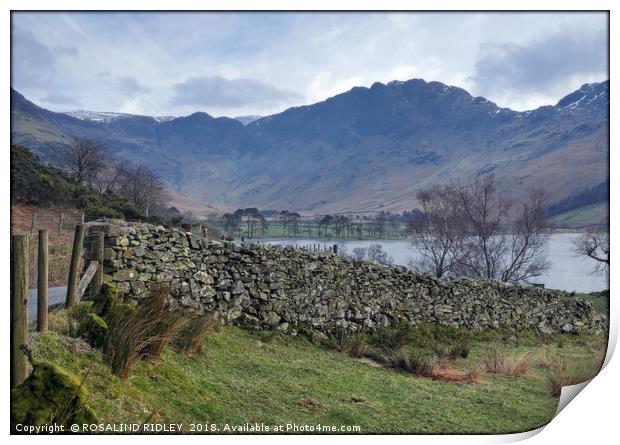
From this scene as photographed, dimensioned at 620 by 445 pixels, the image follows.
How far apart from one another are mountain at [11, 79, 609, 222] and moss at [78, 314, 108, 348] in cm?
242

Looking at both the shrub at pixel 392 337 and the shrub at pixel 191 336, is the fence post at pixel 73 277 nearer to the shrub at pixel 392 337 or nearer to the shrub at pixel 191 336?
the shrub at pixel 191 336

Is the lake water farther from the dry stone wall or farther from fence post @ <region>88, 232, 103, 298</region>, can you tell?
fence post @ <region>88, 232, 103, 298</region>

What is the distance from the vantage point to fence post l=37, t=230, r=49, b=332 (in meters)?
5.42

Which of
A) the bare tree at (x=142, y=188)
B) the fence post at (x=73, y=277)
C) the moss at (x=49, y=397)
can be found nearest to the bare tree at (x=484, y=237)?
the bare tree at (x=142, y=188)

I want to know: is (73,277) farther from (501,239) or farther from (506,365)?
(501,239)

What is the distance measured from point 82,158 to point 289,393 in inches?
1026

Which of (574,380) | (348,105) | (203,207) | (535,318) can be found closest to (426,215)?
(203,207)

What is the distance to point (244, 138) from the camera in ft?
112

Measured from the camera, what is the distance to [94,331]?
5801 millimetres

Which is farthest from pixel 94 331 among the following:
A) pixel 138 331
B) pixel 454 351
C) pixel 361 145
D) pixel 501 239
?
pixel 361 145

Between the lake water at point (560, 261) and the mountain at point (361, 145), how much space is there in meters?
4.52

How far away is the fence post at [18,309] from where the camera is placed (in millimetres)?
4672

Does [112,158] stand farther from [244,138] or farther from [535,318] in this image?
[535,318]

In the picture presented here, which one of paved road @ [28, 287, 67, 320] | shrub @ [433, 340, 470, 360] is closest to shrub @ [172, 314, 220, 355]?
paved road @ [28, 287, 67, 320]
